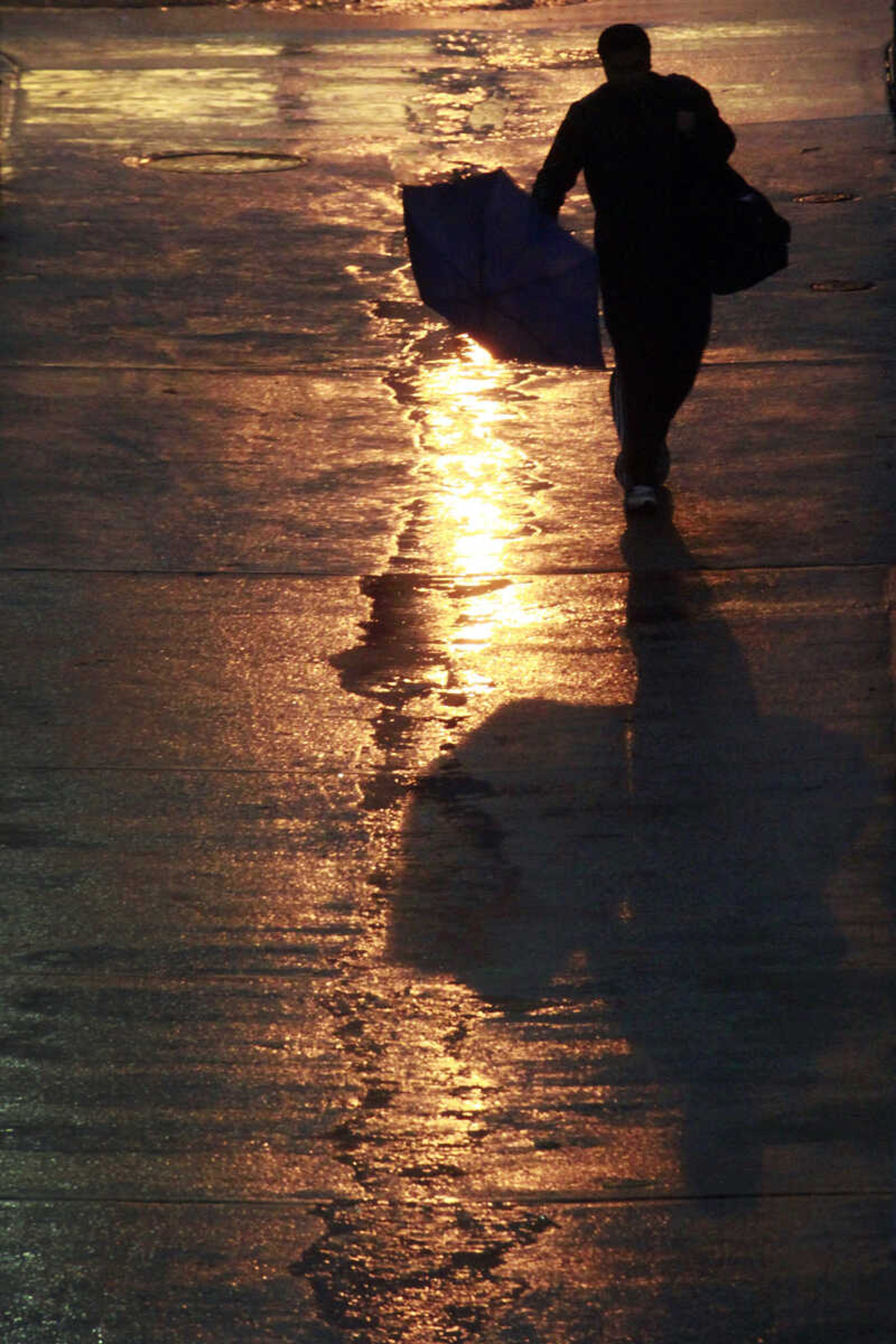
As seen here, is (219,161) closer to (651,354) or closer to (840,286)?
(840,286)

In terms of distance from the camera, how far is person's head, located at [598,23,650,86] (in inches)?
281

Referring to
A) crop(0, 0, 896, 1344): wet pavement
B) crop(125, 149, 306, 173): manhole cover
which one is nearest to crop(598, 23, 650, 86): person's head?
crop(0, 0, 896, 1344): wet pavement

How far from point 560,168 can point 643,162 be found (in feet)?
0.94

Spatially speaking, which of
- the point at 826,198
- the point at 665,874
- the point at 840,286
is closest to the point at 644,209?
the point at 665,874

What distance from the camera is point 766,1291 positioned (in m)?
3.66

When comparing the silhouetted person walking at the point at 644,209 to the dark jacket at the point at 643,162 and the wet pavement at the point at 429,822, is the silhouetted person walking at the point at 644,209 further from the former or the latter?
the wet pavement at the point at 429,822

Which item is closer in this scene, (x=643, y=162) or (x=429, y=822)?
(x=429, y=822)

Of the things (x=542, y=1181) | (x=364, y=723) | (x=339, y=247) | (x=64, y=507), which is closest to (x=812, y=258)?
(x=339, y=247)

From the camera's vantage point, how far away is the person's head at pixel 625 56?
714cm

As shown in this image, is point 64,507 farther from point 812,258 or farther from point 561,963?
point 812,258

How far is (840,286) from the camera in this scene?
1011 centimetres

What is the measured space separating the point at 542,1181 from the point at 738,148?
32.1 ft

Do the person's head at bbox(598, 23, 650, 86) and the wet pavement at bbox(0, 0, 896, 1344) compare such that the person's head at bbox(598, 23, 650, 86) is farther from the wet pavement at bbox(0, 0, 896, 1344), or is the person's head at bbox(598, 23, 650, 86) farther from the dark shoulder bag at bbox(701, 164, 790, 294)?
the wet pavement at bbox(0, 0, 896, 1344)

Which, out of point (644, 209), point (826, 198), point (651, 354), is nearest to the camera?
point (644, 209)
